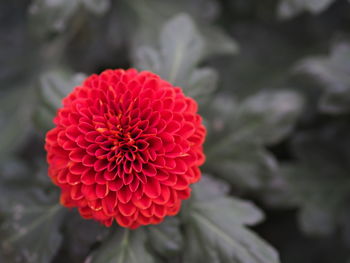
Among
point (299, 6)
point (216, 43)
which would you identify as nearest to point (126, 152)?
point (299, 6)

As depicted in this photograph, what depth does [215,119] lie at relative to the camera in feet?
6.01

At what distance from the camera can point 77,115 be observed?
114 cm

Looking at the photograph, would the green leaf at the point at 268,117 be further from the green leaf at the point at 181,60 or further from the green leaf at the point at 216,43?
the green leaf at the point at 216,43

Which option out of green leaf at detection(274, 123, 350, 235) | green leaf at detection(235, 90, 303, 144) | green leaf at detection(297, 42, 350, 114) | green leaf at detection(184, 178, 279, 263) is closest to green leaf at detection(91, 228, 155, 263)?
green leaf at detection(184, 178, 279, 263)

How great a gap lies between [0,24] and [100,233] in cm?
167

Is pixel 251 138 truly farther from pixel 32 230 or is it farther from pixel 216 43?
pixel 32 230

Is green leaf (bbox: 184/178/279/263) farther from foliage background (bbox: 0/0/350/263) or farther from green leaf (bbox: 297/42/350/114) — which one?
green leaf (bbox: 297/42/350/114)

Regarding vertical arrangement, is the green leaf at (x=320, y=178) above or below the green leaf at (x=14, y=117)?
above

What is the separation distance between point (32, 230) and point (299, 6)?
4.33 ft

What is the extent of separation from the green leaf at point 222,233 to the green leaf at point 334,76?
0.58m

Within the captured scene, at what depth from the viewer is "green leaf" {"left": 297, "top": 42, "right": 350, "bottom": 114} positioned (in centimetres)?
174

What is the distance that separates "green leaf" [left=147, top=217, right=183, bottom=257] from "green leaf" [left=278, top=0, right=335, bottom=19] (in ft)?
3.09

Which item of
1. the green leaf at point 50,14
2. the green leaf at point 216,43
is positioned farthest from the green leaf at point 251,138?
the green leaf at point 50,14

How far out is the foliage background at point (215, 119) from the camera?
146 cm
